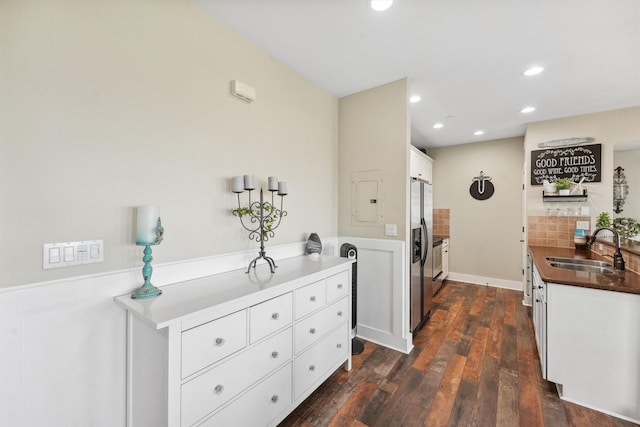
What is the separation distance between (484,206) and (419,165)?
170cm

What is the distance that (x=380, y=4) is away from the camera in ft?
5.25

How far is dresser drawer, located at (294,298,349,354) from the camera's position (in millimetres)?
1677

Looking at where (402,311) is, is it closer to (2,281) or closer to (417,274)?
(417,274)

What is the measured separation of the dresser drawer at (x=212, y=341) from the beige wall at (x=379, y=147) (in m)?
1.76

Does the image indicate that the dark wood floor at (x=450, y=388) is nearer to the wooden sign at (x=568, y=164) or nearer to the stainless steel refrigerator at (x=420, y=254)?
the stainless steel refrigerator at (x=420, y=254)

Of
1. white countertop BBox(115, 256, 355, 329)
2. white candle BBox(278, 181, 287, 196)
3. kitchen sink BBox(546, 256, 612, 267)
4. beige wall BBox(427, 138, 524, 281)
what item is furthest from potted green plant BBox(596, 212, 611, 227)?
white candle BBox(278, 181, 287, 196)

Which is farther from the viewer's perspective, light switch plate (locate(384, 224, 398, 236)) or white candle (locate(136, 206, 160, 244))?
light switch plate (locate(384, 224, 398, 236))

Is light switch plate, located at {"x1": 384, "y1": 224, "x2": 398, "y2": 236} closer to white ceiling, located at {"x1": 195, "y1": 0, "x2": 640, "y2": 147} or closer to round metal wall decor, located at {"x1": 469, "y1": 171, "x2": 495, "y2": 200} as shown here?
white ceiling, located at {"x1": 195, "y1": 0, "x2": 640, "y2": 147}

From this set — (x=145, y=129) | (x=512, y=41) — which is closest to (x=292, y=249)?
(x=145, y=129)

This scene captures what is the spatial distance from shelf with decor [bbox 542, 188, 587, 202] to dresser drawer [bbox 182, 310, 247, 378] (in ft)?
13.3

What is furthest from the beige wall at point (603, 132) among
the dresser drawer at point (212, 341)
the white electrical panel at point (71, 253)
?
the white electrical panel at point (71, 253)

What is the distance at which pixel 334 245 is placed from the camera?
2.90m

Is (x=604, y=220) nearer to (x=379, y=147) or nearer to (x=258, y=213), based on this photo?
(x=379, y=147)

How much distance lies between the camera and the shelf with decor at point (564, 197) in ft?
10.5
